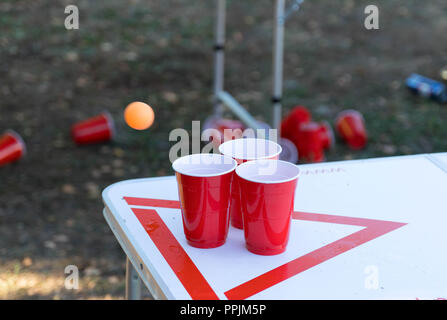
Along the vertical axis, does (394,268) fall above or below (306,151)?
above

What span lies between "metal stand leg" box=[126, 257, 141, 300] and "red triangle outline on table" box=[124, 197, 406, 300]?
0.72ft

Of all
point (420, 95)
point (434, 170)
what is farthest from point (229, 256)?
point (420, 95)

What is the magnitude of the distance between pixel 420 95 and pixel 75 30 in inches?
122

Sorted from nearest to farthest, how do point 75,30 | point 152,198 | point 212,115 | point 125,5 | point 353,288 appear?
1. point 353,288
2. point 152,198
3. point 212,115
4. point 75,30
5. point 125,5

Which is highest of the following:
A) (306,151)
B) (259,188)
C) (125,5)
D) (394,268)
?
(125,5)

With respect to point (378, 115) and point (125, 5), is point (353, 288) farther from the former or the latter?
point (125, 5)

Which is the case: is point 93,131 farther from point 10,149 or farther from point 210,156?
point 210,156

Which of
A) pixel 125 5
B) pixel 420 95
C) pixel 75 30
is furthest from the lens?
pixel 125 5

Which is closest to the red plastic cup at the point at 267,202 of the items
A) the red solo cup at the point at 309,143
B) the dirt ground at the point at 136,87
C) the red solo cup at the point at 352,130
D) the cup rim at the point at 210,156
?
the cup rim at the point at 210,156

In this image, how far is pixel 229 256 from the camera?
45.6 inches

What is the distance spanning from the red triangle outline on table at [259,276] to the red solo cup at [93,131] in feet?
7.61

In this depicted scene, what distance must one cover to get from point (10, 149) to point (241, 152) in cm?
247

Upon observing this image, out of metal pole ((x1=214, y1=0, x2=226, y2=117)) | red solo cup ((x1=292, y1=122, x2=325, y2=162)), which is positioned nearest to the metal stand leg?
red solo cup ((x1=292, y1=122, x2=325, y2=162))

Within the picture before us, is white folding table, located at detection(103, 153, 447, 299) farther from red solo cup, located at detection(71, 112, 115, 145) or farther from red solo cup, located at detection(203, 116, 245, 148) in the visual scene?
red solo cup, located at detection(71, 112, 115, 145)
